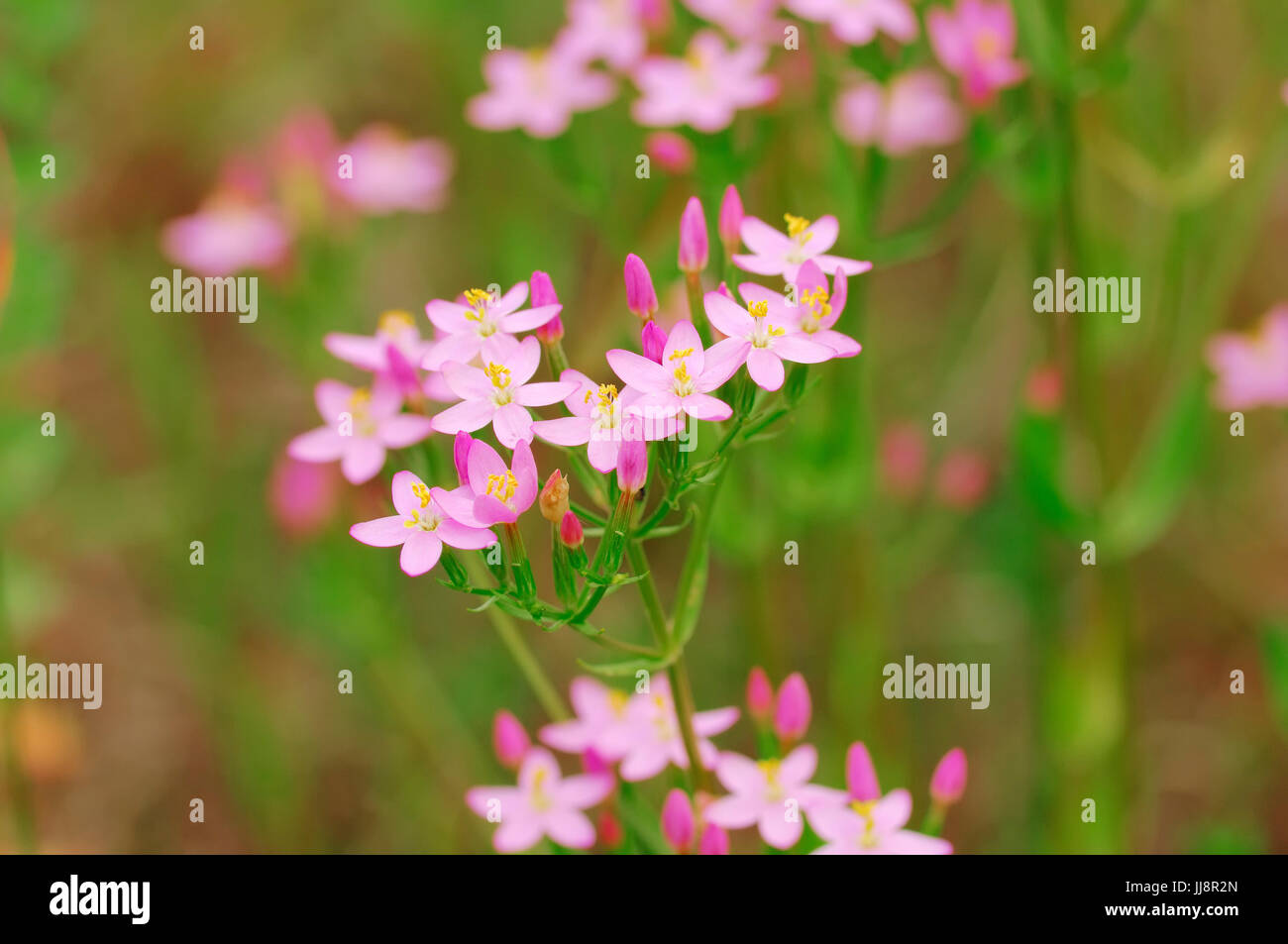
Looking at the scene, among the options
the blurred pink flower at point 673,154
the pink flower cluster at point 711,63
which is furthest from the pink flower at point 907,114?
the blurred pink flower at point 673,154

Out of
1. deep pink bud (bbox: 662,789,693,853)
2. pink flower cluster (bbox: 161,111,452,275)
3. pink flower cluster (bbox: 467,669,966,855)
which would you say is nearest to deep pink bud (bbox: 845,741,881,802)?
pink flower cluster (bbox: 467,669,966,855)

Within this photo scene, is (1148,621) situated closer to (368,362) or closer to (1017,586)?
(1017,586)

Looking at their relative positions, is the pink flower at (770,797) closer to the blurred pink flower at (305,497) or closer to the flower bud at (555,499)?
the flower bud at (555,499)

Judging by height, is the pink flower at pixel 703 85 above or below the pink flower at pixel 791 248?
above

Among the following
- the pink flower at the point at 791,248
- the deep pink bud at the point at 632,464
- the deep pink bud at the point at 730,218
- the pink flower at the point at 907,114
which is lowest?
the deep pink bud at the point at 632,464
